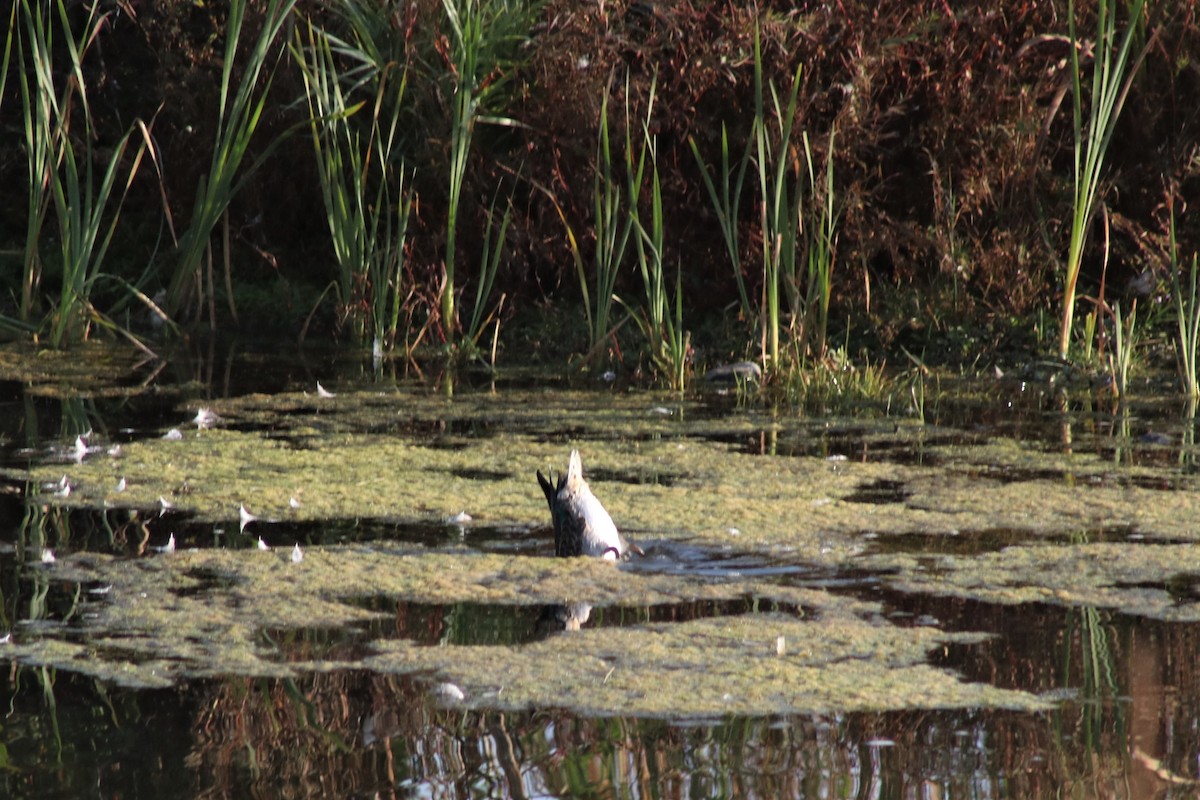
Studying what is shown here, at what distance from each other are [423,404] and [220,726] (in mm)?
2688

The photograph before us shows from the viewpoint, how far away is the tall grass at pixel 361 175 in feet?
17.4

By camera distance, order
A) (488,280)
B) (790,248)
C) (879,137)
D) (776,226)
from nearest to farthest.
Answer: (776,226)
(790,248)
(488,280)
(879,137)

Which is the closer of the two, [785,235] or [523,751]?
[523,751]

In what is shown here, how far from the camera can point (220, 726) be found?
2.01 meters

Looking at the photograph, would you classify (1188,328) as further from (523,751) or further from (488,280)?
(523,751)

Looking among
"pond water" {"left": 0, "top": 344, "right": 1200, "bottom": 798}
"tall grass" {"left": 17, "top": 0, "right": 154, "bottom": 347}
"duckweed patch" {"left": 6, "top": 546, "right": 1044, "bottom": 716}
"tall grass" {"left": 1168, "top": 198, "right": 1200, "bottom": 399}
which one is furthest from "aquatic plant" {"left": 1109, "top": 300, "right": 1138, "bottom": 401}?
"tall grass" {"left": 17, "top": 0, "right": 154, "bottom": 347}

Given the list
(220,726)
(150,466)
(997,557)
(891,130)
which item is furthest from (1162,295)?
(220,726)

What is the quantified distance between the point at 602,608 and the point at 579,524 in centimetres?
32

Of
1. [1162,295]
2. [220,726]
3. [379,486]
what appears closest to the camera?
[220,726]

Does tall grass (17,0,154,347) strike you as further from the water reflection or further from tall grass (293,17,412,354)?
the water reflection

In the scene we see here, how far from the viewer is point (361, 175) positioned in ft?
17.6

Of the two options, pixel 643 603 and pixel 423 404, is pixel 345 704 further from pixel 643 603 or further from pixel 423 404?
pixel 423 404

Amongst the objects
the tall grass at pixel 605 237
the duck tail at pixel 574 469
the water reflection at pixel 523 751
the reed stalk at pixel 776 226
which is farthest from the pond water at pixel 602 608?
the tall grass at pixel 605 237

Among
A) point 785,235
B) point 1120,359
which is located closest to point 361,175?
point 785,235
